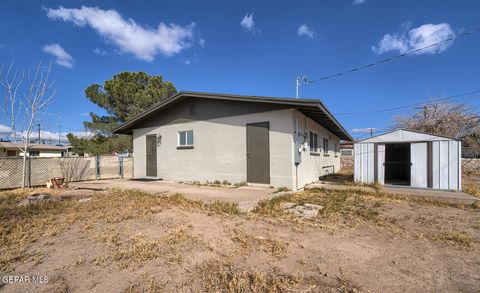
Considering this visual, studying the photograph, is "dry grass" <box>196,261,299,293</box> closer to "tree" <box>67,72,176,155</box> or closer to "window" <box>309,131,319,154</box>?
"window" <box>309,131,319,154</box>

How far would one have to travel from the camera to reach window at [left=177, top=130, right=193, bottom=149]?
1109 centimetres

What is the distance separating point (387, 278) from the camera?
2.75m

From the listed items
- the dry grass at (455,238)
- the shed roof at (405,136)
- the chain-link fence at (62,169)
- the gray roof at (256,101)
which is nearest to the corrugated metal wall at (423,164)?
the shed roof at (405,136)

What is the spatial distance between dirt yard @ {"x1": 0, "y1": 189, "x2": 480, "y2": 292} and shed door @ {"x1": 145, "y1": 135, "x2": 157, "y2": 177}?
648 cm

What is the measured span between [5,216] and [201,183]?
248 inches

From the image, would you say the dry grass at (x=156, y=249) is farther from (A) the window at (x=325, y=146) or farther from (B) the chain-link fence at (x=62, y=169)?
(A) the window at (x=325, y=146)

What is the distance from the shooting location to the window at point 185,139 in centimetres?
1109

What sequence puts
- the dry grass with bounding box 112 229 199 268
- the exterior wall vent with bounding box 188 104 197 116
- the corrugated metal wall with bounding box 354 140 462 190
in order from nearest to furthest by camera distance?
1. the dry grass with bounding box 112 229 199 268
2. the corrugated metal wall with bounding box 354 140 462 190
3. the exterior wall vent with bounding box 188 104 197 116

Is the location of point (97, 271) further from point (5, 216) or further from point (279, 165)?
point (279, 165)

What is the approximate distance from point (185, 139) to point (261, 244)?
8.35 metres

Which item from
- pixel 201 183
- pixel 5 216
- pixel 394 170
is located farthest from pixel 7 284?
pixel 394 170

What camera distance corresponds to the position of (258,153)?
9117 mm

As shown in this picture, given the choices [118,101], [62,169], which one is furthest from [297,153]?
[118,101]

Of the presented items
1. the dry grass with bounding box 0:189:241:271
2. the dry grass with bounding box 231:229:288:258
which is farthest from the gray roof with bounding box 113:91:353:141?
the dry grass with bounding box 231:229:288:258
